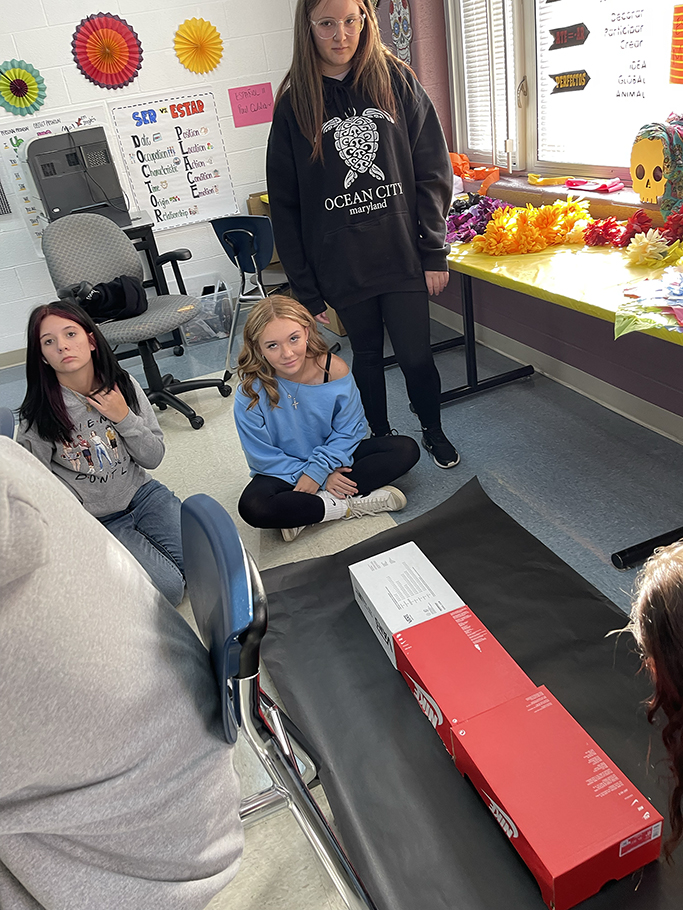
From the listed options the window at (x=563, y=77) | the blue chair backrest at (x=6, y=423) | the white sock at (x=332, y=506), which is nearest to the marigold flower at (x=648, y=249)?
the window at (x=563, y=77)

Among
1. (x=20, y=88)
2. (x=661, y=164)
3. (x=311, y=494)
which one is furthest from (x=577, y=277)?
(x=20, y=88)

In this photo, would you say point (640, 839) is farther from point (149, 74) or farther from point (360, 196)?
point (149, 74)

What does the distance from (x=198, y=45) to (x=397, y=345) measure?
2892 millimetres

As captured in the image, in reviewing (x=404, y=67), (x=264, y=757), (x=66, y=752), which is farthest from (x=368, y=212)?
(x=66, y=752)

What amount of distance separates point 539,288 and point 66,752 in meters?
1.59

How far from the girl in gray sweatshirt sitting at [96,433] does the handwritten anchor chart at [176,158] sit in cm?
264

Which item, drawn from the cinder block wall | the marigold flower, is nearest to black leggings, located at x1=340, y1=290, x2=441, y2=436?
the marigold flower

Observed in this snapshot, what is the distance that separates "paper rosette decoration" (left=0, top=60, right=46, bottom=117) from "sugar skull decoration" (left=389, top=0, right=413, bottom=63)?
200 centimetres

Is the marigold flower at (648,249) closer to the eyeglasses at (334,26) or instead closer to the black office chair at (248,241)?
the eyeglasses at (334,26)

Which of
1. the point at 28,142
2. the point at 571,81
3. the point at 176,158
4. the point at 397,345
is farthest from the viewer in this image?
the point at 176,158

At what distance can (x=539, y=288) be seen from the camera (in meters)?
1.79

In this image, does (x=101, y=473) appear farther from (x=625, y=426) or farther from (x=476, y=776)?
(x=625, y=426)

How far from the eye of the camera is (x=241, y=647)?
2.47 feet

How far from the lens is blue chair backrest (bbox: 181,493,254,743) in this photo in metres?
0.75
